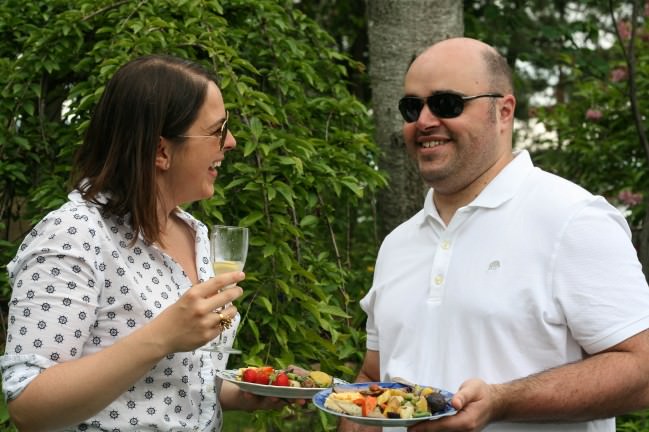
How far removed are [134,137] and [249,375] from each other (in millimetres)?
751

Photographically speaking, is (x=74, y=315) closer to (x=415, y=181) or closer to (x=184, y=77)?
(x=184, y=77)

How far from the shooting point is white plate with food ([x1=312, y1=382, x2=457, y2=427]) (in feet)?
7.57

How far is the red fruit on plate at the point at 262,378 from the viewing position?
2.81 metres

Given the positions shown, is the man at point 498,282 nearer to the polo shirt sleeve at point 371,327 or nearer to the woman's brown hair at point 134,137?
the polo shirt sleeve at point 371,327

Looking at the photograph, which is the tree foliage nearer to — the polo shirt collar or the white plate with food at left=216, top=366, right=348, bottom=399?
the white plate with food at left=216, top=366, right=348, bottom=399

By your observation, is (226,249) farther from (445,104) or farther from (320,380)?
(445,104)

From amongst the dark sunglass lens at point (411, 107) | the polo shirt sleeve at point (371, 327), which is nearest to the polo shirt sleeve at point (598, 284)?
the dark sunglass lens at point (411, 107)

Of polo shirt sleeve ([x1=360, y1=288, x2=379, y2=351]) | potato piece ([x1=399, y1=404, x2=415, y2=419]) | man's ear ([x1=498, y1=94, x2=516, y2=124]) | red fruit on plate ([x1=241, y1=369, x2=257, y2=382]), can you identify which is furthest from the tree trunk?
potato piece ([x1=399, y1=404, x2=415, y2=419])

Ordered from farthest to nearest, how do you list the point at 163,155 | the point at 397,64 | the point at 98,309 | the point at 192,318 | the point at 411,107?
the point at 397,64
the point at 411,107
the point at 163,155
the point at 98,309
the point at 192,318

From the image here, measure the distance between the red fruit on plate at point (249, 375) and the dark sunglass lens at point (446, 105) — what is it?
0.93 meters

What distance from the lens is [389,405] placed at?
238 cm

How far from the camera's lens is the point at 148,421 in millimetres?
2537

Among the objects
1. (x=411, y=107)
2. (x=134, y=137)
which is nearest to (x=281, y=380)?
(x=134, y=137)

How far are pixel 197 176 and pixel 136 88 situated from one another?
31 centimetres
